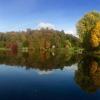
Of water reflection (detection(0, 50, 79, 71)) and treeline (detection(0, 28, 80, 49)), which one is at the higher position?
treeline (detection(0, 28, 80, 49))

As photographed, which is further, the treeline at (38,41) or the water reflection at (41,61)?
the treeline at (38,41)

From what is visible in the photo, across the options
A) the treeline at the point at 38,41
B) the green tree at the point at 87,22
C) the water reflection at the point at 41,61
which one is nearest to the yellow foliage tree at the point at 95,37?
the water reflection at the point at 41,61

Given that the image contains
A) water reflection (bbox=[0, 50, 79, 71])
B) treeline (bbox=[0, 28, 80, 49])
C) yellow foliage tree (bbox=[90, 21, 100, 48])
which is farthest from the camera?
treeline (bbox=[0, 28, 80, 49])

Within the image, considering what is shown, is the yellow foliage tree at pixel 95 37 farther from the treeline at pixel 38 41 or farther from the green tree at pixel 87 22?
the treeline at pixel 38 41

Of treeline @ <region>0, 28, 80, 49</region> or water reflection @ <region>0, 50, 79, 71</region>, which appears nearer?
water reflection @ <region>0, 50, 79, 71</region>

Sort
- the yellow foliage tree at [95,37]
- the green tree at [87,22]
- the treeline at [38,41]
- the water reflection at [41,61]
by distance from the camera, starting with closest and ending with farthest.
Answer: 1. the water reflection at [41,61]
2. the yellow foliage tree at [95,37]
3. the green tree at [87,22]
4. the treeline at [38,41]

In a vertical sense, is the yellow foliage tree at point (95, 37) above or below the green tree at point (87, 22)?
below

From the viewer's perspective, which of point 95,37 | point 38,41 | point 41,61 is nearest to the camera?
point 41,61

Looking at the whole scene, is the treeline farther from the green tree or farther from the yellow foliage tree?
the yellow foliage tree

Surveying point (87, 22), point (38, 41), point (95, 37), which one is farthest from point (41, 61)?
point (38, 41)

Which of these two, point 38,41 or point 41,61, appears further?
point 38,41

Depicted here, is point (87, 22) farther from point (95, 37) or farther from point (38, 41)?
point (38, 41)

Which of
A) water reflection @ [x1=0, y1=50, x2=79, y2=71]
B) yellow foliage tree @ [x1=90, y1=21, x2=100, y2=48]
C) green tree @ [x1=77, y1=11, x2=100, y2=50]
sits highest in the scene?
green tree @ [x1=77, y1=11, x2=100, y2=50]

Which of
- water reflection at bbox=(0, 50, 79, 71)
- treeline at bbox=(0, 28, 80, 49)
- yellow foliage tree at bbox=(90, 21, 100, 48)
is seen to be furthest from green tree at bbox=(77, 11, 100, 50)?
treeline at bbox=(0, 28, 80, 49)
